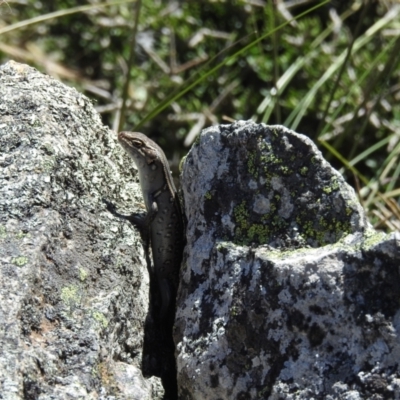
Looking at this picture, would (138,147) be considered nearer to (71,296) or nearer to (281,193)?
(281,193)

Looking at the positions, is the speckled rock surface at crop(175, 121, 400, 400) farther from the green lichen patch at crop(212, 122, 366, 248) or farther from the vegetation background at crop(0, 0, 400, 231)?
the vegetation background at crop(0, 0, 400, 231)

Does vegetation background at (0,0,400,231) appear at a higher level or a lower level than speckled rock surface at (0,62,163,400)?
higher

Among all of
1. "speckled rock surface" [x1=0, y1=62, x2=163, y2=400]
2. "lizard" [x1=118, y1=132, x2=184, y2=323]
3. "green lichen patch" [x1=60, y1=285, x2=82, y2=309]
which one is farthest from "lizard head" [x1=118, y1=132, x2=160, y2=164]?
"green lichen patch" [x1=60, y1=285, x2=82, y2=309]

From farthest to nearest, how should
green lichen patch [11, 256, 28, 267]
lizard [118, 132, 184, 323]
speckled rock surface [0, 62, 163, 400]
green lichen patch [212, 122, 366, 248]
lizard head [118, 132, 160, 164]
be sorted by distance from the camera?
lizard head [118, 132, 160, 164] → lizard [118, 132, 184, 323] → green lichen patch [212, 122, 366, 248] → green lichen patch [11, 256, 28, 267] → speckled rock surface [0, 62, 163, 400]

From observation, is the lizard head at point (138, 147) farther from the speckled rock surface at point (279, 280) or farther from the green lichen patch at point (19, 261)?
the green lichen patch at point (19, 261)

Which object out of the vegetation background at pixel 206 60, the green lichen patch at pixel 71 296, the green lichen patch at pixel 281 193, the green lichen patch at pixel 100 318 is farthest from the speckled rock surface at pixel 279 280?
the vegetation background at pixel 206 60

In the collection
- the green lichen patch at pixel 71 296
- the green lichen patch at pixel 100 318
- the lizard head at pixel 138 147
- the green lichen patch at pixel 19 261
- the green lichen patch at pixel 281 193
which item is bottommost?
the green lichen patch at pixel 100 318

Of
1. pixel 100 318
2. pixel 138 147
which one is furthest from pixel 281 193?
pixel 138 147
